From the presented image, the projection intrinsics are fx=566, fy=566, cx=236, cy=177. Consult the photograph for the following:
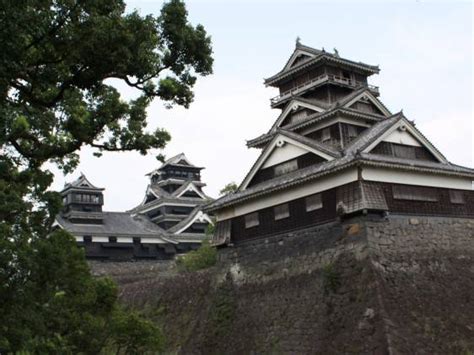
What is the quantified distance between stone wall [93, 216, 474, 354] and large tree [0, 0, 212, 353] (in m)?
9.03

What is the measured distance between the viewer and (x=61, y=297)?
40.5ft

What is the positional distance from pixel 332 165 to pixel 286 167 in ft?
11.1

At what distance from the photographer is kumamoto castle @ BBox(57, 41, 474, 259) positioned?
20875 mm

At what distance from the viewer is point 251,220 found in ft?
80.6

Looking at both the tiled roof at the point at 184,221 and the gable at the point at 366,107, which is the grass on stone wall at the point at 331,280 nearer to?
the gable at the point at 366,107

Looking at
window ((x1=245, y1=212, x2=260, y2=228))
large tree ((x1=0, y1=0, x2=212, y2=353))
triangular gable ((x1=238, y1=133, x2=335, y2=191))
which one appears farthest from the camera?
window ((x1=245, y1=212, x2=260, y2=228))

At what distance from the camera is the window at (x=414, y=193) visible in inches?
831

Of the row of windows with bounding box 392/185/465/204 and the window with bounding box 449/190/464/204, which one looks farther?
the window with bounding box 449/190/464/204

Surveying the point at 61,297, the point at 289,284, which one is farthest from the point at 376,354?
the point at 61,297

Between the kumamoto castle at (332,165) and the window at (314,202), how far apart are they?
4cm

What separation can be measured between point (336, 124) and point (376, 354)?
33.5 feet

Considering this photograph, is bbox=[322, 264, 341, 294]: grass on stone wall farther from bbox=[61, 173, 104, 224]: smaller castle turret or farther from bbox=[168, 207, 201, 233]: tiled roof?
bbox=[61, 173, 104, 224]: smaller castle turret

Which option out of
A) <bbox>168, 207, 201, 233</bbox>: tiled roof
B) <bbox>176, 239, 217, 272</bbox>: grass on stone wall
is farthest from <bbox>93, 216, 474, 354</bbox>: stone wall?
<bbox>168, 207, 201, 233</bbox>: tiled roof

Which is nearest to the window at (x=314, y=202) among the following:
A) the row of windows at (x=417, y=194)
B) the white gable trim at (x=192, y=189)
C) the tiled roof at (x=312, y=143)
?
the tiled roof at (x=312, y=143)
